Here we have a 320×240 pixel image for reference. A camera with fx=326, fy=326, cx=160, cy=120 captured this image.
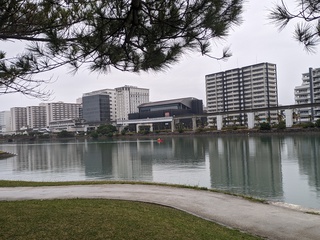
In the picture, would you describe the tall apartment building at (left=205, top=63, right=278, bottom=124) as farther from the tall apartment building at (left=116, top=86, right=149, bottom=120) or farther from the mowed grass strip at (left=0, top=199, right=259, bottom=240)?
the mowed grass strip at (left=0, top=199, right=259, bottom=240)

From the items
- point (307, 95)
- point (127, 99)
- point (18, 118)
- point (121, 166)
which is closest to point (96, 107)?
point (127, 99)

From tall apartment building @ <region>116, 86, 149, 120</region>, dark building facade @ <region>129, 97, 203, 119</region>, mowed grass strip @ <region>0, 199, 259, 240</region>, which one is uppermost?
tall apartment building @ <region>116, 86, 149, 120</region>

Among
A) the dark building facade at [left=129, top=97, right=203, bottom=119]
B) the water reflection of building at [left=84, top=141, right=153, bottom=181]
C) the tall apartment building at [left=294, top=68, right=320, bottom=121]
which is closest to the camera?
the water reflection of building at [left=84, top=141, right=153, bottom=181]

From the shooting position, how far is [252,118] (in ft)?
241

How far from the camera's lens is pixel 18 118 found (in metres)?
155

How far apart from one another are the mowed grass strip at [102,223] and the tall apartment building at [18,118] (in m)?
160

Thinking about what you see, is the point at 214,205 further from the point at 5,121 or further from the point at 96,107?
the point at 5,121

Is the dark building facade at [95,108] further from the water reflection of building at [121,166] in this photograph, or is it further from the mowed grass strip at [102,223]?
the mowed grass strip at [102,223]

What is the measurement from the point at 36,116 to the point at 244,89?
327ft

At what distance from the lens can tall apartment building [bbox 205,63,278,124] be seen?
92.4 metres

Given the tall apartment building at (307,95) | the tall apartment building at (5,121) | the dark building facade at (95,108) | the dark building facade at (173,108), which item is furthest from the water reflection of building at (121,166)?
the tall apartment building at (5,121)

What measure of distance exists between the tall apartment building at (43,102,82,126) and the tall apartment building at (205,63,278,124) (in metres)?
68.3

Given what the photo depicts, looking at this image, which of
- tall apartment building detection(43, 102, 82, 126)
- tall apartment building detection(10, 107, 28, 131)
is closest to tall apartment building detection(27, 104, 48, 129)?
tall apartment building detection(43, 102, 82, 126)

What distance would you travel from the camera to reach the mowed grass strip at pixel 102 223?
4.68 meters
